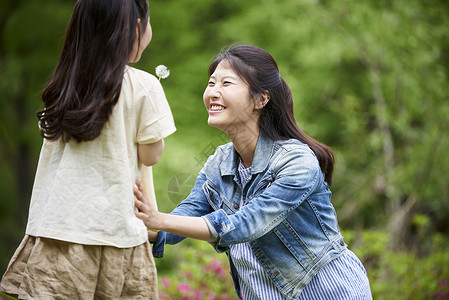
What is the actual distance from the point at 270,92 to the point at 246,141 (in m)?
0.23

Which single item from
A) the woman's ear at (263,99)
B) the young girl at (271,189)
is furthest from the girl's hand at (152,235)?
the woman's ear at (263,99)

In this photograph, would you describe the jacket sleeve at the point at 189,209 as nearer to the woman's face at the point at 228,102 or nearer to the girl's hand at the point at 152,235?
the girl's hand at the point at 152,235

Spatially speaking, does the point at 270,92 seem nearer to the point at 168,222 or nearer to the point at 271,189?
the point at 271,189

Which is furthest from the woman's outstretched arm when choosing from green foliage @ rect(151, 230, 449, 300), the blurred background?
green foliage @ rect(151, 230, 449, 300)

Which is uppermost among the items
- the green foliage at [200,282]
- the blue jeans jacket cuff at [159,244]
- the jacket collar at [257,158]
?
the jacket collar at [257,158]

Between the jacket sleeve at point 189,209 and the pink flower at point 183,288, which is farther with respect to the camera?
the pink flower at point 183,288

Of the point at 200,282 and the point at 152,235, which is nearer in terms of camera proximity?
the point at 152,235

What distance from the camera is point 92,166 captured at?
1625 mm

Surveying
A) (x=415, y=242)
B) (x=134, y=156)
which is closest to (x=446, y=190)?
(x=415, y=242)

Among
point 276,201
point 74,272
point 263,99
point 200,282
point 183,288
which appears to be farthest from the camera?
point 200,282

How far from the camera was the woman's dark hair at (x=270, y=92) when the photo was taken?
2131 mm

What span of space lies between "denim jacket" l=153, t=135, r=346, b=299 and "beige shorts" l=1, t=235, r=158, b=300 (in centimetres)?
31

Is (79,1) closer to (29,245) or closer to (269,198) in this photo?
→ (29,245)

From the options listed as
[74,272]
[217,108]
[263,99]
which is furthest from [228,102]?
[74,272]
